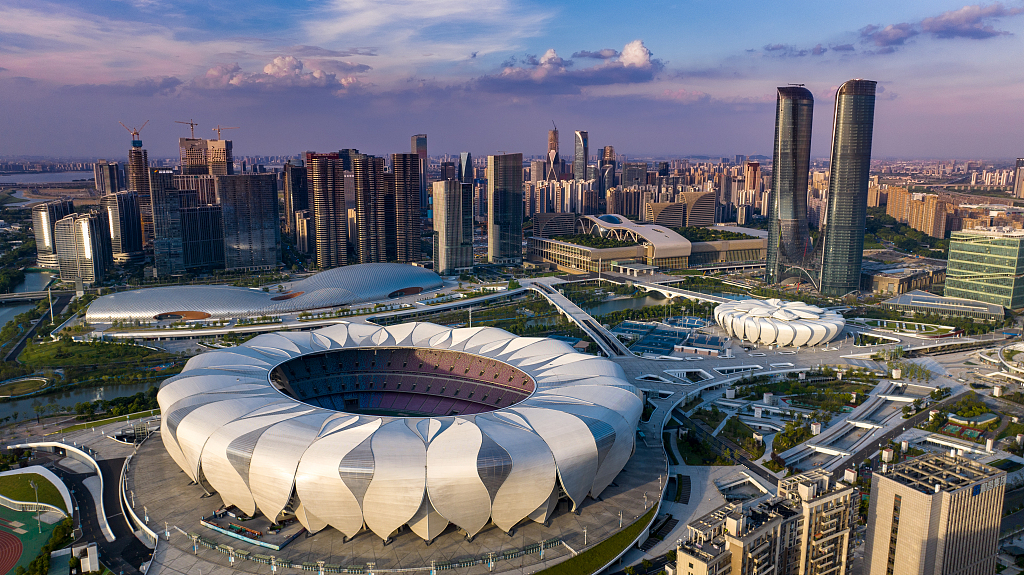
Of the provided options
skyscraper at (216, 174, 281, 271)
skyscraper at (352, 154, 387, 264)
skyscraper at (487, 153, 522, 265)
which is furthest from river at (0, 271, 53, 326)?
skyscraper at (487, 153, 522, 265)

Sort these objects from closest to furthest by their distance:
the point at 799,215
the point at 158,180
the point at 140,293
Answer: the point at 140,293 → the point at 799,215 → the point at 158,180

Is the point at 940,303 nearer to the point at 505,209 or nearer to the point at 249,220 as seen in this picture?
the point at 505,209

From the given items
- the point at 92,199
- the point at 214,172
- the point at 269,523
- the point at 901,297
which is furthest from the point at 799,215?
the point at 92,199

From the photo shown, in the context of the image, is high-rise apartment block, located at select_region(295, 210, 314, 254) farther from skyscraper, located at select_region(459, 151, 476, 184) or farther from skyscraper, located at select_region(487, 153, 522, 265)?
skyscraper, located at select_region(459, 151, 476, 184)

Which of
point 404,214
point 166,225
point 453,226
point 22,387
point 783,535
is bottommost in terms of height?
point 22,387

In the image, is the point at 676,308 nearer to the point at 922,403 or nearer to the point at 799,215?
the point at 799,215

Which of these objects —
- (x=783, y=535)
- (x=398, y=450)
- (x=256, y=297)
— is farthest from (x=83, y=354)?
(x=783, y=535)

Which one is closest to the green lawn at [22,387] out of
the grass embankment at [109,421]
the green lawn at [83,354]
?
the green lawn at [83,354]

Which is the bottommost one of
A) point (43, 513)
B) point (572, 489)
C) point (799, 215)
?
point (43, 513)
